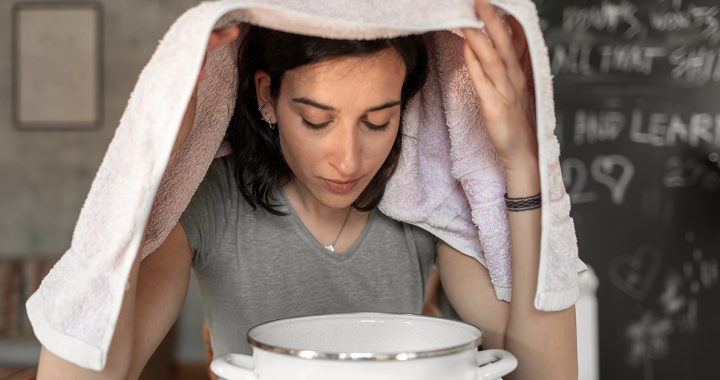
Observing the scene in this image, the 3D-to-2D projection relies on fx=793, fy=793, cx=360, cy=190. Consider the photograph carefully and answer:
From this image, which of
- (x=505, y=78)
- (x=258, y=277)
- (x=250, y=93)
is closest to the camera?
(x=505, y=78)

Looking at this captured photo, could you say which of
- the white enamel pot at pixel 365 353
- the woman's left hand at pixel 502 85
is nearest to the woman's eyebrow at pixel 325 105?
the woman's left hand at pixel 502 85

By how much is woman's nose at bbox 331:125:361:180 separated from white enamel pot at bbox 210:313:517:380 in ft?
0.62

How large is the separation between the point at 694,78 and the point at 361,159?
2.18m

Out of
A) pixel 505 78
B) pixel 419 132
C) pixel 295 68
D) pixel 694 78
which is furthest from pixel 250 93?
pixel 694 78

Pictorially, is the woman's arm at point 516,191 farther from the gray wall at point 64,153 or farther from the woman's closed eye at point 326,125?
the gray wall at point 64,153

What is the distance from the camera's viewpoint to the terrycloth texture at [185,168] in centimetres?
73

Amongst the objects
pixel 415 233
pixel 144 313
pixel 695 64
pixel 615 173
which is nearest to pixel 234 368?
pixel 144 313

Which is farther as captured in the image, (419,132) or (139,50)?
(139,50)

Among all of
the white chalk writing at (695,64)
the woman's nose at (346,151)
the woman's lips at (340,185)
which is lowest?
the woman's lips at (340,185)

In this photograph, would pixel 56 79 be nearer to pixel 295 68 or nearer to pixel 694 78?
pixel 694 78

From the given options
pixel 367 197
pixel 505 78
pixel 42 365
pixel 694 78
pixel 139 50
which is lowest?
pixel 42 365

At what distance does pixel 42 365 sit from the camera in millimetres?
845

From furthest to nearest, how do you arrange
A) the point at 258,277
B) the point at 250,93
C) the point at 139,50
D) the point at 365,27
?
the point at 139,50, the point at 258,277, the point at 250,93, the point at 365,27

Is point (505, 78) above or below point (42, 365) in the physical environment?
above
